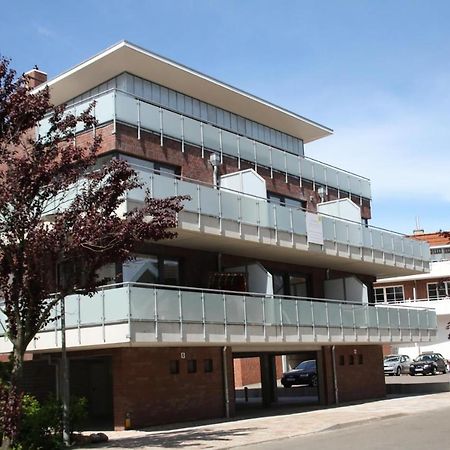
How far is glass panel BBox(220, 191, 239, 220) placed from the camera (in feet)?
72.7

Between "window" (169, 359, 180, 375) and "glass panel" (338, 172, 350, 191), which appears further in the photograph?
"glass panel" (338, 172, 350, 191)

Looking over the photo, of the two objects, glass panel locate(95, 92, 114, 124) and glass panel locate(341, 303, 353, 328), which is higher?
glass panel locate(95, 92, 114, 124)

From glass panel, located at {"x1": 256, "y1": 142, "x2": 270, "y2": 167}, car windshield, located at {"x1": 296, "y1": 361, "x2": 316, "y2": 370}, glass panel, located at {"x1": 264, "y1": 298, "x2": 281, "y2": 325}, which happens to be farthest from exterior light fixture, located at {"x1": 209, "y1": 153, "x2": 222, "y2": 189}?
car windshield, located at {"x1": 296, "y1": 361, "x2": 316, "y2": 370}

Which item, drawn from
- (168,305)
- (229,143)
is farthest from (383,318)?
(168,305)

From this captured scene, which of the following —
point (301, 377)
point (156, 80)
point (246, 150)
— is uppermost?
point (156, 80)

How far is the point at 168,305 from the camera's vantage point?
763 inches

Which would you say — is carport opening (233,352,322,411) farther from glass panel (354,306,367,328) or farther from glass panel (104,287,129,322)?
glass panel (104,287,129,322)

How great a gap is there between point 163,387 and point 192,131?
27.1 ft

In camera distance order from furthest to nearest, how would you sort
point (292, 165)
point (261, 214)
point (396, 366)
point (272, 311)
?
point (396, 366), point (292, 165), point (261, 214), point (272, 311)

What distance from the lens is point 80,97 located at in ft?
84.5

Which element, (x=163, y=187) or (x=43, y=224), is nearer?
(x=43, y=224)

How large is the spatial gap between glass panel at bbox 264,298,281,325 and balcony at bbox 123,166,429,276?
1860 millimetres

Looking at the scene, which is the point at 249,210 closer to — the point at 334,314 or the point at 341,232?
the point at 334,314

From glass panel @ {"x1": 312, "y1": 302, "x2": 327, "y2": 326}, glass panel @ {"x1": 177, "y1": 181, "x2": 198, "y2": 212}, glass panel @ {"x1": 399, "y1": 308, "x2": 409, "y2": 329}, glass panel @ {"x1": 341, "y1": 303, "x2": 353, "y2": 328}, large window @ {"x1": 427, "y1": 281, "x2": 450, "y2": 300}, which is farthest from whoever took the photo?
large window @ {"x1": 427, "y1": 281, "x2": 450, "y2": 300}
